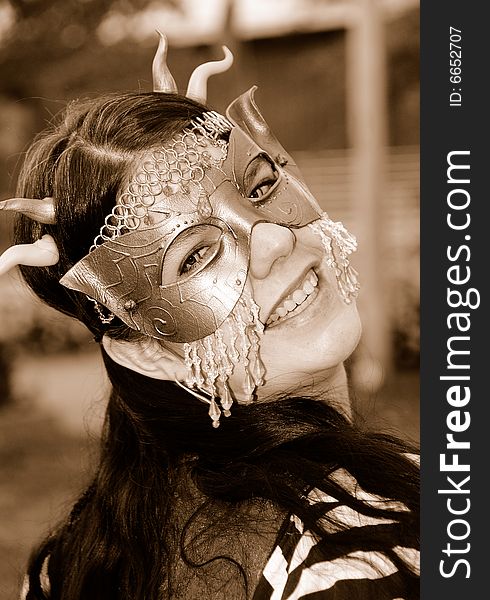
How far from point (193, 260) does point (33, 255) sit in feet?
1.02

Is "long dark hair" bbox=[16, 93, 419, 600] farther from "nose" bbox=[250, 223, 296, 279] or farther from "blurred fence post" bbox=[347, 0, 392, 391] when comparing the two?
"blurred fence post" bbox=[347, 0, 392, 391]

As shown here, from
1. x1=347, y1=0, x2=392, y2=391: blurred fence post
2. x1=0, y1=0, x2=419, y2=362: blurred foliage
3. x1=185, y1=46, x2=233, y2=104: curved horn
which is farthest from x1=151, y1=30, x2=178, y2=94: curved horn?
x1=347, y1=0, x2=392, y2=391: blurred fence post

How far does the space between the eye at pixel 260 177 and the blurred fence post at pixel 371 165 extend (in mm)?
3162

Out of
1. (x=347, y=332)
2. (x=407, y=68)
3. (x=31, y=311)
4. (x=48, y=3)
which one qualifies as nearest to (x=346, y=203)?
(x=407, y=68)

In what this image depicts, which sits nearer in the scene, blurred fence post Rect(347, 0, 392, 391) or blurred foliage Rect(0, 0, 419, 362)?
blurred foliage Rect(0, 0, 419, 362)

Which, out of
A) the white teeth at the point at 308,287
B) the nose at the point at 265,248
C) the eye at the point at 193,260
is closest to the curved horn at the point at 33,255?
the eye at the point at 193,260

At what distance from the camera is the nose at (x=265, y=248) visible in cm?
149

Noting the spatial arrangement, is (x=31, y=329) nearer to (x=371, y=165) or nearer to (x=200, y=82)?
(x=371, y=165)

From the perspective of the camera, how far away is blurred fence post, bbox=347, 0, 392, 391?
4.74 m

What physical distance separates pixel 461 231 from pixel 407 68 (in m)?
4.11

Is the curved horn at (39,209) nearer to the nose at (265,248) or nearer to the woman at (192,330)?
the woman at (192,330)

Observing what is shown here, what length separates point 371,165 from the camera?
4.89 metres

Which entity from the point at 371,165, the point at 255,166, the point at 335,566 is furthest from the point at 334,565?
the point at 371,165

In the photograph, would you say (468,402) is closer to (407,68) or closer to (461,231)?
(461,231)
